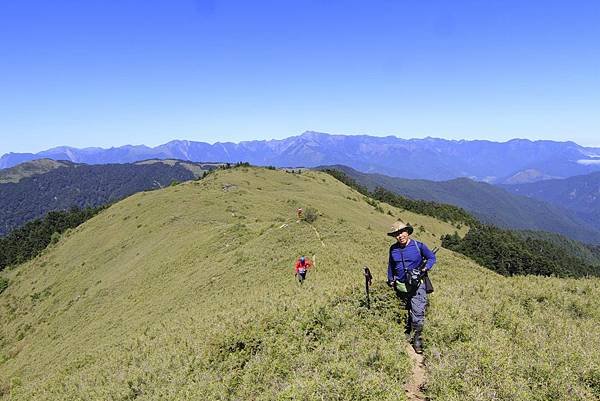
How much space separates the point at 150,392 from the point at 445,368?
8168mm

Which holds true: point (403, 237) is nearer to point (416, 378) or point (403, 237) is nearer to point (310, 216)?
point (416, 378)

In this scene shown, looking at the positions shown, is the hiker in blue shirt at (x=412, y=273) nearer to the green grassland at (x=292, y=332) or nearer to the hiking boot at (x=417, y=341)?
the hiking boot at (x=417, y=341)

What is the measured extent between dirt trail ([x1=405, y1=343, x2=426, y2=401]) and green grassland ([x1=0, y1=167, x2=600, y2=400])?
208mm

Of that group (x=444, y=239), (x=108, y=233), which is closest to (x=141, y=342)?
(x=108, y=233)

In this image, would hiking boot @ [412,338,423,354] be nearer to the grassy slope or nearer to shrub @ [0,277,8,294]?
the grassy slope

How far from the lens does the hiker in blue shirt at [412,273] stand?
33.2 ft

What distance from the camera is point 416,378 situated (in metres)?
8.86

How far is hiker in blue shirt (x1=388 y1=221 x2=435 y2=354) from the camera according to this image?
33.2 ft

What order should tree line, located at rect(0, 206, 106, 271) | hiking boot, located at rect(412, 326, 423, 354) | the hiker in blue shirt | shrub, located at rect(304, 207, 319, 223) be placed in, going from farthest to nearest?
1. tree line, located at rect(0, 206, 106, 271)
2. shrub, located at rect(304, 207, 319, 223)
3. the hiker in blue shirt
4. hiking boot, located at rect(412, 326, 423, 354)

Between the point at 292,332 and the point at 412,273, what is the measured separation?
12.7 feet

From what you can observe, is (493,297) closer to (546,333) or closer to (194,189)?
(546,333)

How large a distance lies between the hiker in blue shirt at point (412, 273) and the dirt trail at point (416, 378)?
20 centimetres

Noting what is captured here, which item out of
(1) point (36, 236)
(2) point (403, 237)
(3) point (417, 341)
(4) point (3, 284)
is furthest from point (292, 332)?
(1) point (36, 236)

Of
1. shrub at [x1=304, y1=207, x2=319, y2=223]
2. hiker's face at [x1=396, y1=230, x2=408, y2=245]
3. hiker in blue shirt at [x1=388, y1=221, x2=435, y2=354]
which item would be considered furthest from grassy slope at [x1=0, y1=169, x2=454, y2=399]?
hiker's face at [x1=396, y1=230, x2=408, y2=245]
